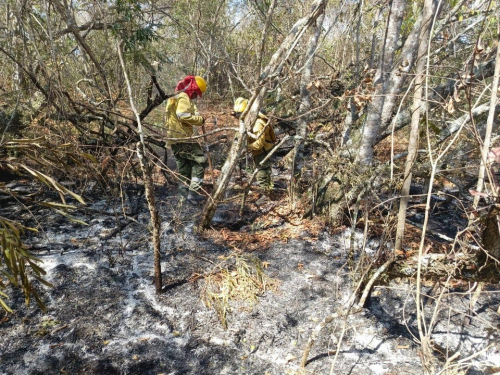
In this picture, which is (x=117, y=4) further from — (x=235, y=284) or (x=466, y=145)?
(x=466, y=145)

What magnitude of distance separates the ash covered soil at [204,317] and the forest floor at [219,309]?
0.01 meters

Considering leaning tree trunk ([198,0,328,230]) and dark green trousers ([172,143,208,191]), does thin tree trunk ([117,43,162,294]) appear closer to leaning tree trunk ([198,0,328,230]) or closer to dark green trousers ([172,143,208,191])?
leaning tree trunk ([198,0,328,230])

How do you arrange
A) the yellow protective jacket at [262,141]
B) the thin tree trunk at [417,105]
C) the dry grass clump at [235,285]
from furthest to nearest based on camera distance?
the yellow protective jacket at [262,141]
the dry grass clump at [235,285]
the thin tree trunk at [417,105]

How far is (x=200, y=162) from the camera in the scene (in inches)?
204

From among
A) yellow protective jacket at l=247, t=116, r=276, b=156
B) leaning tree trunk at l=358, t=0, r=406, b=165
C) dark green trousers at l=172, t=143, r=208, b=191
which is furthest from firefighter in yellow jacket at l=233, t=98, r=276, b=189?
leaning tree trunk at l=358, t=0, r=406, b=165

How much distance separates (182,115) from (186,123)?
17 cm

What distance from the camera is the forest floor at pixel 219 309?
2.79 m

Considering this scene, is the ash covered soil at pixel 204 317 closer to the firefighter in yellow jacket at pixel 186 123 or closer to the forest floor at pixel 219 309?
the forest floor at pixel 219 309

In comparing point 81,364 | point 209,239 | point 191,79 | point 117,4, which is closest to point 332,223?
point 209,239

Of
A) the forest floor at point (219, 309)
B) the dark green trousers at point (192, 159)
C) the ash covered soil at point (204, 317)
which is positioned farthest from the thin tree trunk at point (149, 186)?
the dark green trousers at point (192, 159)

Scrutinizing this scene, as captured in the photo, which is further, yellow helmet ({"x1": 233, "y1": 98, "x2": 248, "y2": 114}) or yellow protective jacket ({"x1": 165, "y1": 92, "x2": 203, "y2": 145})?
yellow helmet ({"x1": 233, "y1": 98, "x2": 248, "y2": 114})

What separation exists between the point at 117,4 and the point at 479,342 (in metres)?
6.54

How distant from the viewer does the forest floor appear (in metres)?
2.79

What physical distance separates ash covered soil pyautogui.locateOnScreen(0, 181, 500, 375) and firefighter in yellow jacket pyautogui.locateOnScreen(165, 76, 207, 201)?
1169 mm
